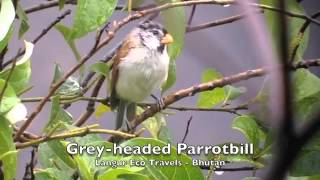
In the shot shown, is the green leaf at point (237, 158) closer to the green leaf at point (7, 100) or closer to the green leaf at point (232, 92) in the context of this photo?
the green leaf at point (232, 92)

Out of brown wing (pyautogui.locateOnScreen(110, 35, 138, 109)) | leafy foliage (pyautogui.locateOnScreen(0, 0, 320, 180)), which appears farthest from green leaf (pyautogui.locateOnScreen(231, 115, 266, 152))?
brown wing (pyautogui.locateOnScreen(110, 35, 138, 109))

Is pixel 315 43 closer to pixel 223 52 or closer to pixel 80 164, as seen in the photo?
pixel 80 164

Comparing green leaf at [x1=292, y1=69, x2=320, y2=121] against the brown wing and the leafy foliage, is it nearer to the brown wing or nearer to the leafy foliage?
the leafy foliage

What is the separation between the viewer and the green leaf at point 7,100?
0.56m

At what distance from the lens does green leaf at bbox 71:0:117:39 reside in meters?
0.58

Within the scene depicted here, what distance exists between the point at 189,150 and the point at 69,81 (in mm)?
176

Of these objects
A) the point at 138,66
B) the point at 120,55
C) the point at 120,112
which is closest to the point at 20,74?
the point at 120,112

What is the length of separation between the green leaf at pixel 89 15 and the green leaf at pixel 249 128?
0.69ft

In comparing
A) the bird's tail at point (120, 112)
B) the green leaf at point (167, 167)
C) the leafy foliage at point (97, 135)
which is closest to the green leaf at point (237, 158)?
the leafy foliage at point (97, 135)

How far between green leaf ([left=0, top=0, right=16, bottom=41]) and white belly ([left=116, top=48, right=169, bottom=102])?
0.58m

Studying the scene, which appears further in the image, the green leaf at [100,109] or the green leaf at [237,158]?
the green leaf at [100,109]

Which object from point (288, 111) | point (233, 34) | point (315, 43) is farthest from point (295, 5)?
point (288, 111)

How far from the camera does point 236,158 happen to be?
677 mm

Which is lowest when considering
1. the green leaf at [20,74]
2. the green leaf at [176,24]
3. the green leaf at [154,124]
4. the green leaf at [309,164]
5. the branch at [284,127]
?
the green leaf at [154,124]
